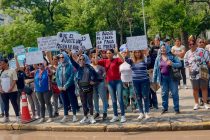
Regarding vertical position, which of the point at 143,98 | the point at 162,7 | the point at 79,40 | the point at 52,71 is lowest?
the point at 143,98

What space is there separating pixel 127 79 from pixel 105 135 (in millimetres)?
1712

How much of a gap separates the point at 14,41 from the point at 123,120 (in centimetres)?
3410

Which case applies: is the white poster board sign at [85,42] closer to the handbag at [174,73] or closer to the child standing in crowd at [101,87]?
the child standing in crowd at [101,87]

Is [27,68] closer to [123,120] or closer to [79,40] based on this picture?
[79,40]

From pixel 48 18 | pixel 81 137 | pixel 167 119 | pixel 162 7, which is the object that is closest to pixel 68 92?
pixel 81 137

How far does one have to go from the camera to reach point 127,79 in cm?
1017

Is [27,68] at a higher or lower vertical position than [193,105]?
higher

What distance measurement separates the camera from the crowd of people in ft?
31.7

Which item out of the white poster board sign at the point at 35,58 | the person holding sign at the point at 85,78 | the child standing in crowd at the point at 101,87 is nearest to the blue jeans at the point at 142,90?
the child standing in crowd at the point at 101,87

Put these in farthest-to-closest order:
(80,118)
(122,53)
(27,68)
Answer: (27,68) → (80,118) → (122,53)

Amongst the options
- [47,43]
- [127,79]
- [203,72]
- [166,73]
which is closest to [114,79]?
[127,79]

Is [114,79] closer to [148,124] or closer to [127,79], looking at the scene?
[127,79]

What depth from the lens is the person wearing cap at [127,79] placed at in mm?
9984

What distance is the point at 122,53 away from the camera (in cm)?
1011
